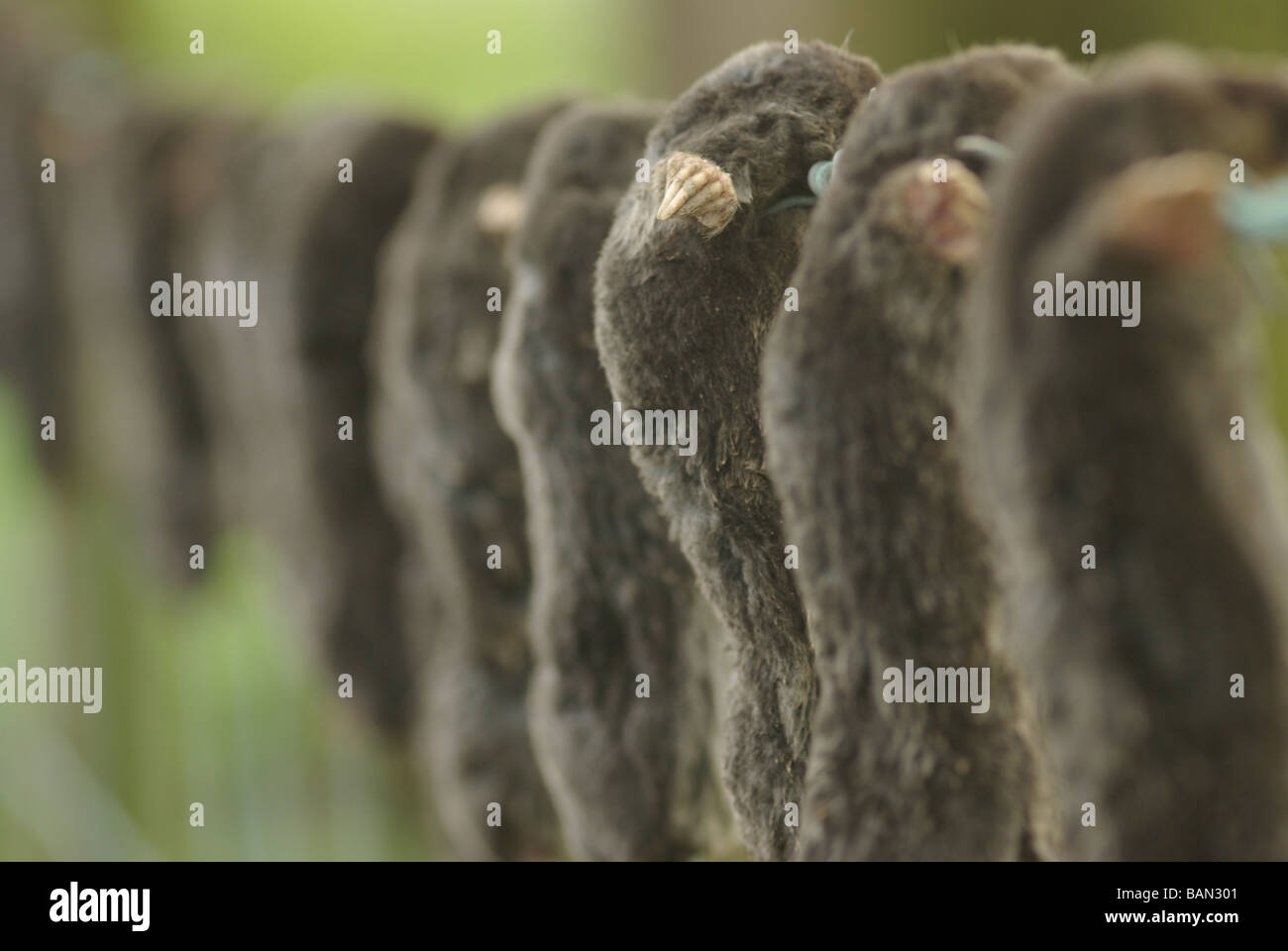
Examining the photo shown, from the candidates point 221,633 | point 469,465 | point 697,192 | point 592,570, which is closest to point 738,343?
point 697,192

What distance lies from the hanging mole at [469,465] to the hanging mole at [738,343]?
0.25m

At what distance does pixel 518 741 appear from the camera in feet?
3.57

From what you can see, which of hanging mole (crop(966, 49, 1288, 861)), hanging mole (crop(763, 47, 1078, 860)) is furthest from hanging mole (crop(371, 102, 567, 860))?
hanging mole (crop(966, 49, 1288, 861))

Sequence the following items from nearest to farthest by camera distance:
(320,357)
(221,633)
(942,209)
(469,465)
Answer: (942,209), (469,465), (320,357), (221,633)

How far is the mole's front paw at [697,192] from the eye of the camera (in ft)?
2.17

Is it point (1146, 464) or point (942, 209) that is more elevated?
point (942, 209)

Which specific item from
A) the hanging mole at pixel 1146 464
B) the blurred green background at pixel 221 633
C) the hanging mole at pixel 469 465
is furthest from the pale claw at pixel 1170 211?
the blurred green background at pixel 221 633

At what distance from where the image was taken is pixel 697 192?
665 mm

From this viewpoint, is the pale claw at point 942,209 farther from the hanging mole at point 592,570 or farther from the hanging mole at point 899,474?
the hanging mole at point 592,570

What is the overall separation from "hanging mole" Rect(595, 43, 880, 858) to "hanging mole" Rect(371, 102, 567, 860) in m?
0.25

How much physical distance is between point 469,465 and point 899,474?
1.59 feet

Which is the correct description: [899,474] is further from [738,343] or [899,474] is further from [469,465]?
[469,465]

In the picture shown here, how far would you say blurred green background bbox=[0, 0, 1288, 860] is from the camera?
247cm
